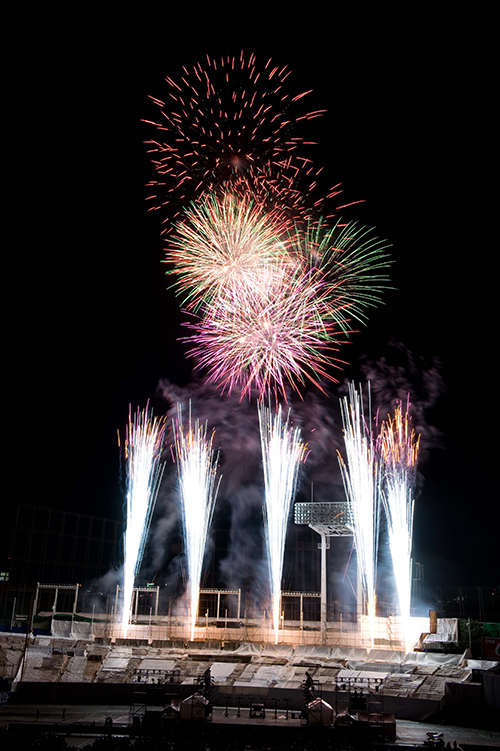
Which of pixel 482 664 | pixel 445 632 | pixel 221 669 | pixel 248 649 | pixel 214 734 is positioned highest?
pixel 445 632

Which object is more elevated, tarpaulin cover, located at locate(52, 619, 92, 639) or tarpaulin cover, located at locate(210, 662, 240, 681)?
tarpaulin cover, located at locate(52, 619, 92, 639)

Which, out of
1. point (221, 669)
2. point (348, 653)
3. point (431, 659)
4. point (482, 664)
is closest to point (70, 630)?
point (221, 669)

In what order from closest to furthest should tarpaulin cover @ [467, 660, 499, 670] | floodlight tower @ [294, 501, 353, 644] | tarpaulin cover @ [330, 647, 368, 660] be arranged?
tarpaulin cover @ [467, 660, 499, 670] → tarpaulin cover @ [330, 647, 368, 660] → floodlight tower @ [294, 501, 353, 644]

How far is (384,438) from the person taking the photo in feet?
112

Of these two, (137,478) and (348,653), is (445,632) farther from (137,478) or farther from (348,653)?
(137,478)

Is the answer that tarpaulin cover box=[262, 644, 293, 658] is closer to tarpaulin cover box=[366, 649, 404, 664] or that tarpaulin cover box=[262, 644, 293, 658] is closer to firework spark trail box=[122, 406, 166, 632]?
tarpaulin cover box=[366, 649, 404, 664]

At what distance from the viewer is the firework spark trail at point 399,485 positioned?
3325 cm

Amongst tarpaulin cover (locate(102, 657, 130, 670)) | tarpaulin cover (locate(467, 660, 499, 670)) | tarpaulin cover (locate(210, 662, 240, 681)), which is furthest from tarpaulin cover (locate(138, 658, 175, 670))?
tarpaulin cover (locate(467, 660, 499, 670))

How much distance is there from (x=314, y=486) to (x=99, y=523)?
22517mm

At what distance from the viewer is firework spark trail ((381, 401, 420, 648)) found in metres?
33.2

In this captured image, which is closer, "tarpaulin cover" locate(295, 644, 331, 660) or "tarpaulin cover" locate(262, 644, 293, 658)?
"tarpaulin cover" locate(295, 644, 331, 660)

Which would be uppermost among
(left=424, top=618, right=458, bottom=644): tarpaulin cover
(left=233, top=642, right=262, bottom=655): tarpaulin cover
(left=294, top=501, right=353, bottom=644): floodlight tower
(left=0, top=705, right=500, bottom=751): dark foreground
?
(left=294, top=501, right=353, bottom=644): floodlight tower

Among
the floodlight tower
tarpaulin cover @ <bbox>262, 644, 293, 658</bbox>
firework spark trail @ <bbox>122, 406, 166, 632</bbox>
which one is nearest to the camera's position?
tarpaulin cover @ <bbox>262, 644, 293, 658</bbox>

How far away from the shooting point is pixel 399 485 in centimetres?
3328
